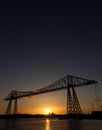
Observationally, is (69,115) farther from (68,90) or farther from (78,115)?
(68,90)

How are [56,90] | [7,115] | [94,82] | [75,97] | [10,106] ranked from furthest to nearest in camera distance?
[7,115], [10,106], [56,90], [75,97], [94,82]

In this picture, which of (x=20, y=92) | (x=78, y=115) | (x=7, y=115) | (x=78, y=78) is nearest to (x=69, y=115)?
(x=78, y=115)

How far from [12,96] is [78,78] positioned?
48.6m

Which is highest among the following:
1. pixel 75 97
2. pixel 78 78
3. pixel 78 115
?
pixel 78 78

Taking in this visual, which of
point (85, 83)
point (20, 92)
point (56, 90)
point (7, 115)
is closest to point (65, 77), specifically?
point (56, 90)

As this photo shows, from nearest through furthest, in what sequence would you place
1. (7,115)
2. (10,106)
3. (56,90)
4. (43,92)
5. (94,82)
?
(94,82)
(56,90)
(43,92)
(10,106)
(7,115)

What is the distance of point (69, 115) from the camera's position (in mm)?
75812

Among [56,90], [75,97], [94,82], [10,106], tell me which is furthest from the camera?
[10,106]

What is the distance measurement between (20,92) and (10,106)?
29.6 feet

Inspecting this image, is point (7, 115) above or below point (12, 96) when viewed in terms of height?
below

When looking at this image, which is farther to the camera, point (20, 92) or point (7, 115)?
point (7, 115)

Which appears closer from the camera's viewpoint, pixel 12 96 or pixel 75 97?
pixel 75 97

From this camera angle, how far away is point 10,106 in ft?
355

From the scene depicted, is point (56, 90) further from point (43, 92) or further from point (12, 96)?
point (12, 96)
